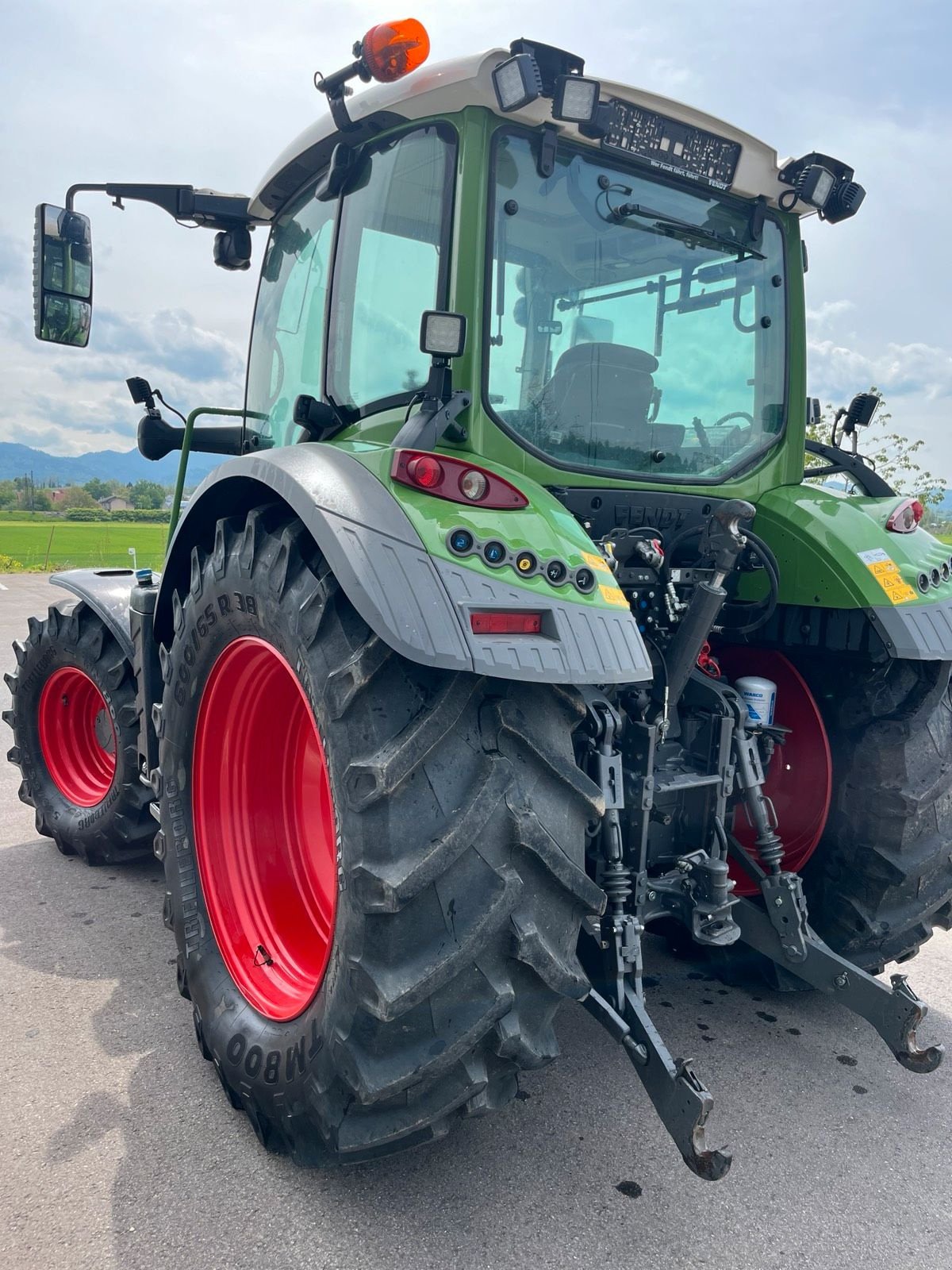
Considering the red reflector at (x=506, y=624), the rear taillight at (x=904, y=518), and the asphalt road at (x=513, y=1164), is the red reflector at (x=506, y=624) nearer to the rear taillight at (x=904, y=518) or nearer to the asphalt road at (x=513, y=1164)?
the asphalt road at (x=513, y=1164)

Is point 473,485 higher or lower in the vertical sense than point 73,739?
higher

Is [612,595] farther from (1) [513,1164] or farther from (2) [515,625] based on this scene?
(1) [513,1164]

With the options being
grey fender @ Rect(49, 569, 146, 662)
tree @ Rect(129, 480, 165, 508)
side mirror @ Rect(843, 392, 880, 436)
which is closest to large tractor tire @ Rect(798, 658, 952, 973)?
side mirror @ Rect(843, 392, 880, 436)

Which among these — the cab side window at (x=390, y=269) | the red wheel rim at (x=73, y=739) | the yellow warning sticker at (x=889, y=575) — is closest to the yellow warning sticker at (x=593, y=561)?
the cab side window at (x=390, y=269)

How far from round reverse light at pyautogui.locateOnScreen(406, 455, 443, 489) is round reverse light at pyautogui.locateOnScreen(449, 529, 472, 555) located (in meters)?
0.14

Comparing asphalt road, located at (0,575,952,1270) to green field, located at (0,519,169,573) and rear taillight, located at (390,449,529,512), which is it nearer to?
rear taillight, located at (390,449,529,512)

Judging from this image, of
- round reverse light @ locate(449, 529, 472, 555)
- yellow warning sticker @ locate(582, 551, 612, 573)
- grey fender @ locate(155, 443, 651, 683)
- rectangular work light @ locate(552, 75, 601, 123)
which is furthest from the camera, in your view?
rectangular work light @ locate(552, 75, 601, 123)

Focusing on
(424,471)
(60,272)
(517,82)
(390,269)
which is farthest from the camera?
(60,272)

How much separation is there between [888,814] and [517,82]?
81.1 inches

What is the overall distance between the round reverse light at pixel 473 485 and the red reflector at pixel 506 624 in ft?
0.93

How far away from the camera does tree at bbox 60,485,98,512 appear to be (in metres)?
65.9

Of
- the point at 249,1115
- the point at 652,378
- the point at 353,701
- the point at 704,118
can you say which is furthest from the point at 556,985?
the point at 704,118

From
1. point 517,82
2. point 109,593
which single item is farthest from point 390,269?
point 109,593

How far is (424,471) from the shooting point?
179 centimetres
